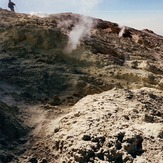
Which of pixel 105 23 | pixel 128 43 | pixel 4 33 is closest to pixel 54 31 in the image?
pixel 4 33

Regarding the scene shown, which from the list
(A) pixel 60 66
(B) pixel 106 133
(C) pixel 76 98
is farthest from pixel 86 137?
(A) pixel 60 66

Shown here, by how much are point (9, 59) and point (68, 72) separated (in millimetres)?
1974

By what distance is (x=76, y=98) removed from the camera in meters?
9.77

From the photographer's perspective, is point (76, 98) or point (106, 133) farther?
point (76, 98)

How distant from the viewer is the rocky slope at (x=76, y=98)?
6.53 metres

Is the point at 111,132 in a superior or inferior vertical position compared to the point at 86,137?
superior

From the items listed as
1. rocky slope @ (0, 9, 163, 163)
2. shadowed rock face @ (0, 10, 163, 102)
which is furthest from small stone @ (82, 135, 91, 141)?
shadowed rock face @ (0, 10, 163, 102)

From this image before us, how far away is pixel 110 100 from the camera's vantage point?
26.1 feet

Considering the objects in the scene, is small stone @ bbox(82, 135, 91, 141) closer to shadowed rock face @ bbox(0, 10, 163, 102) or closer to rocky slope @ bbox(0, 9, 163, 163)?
rocky slope @ bbox(0, 9, 163, 163)

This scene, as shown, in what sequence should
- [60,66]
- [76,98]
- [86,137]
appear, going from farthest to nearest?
[60,66], [76,98], [86,137]

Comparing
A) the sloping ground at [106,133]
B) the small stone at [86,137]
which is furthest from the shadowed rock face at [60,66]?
the small stone at [86,137]

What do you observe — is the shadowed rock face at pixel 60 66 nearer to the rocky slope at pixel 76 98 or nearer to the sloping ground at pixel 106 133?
the rocky slope at pixel 76 98

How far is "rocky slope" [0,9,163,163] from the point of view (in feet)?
21.4

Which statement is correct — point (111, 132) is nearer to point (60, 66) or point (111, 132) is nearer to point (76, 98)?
point (76, 98)
